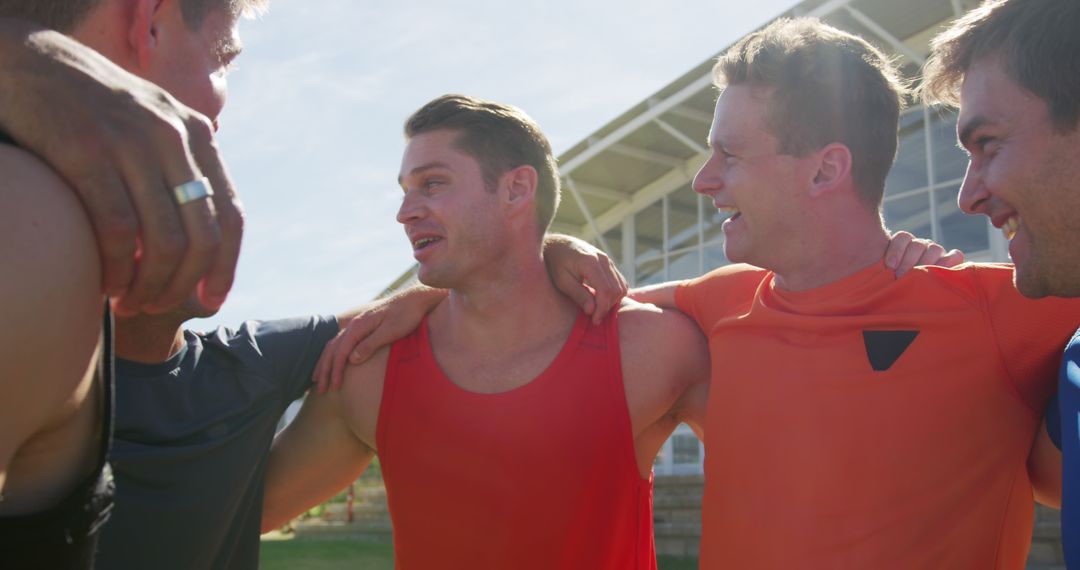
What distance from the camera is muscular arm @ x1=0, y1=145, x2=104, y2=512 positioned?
0.95m

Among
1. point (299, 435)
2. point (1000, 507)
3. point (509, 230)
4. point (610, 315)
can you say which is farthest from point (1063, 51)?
point (299, 435)

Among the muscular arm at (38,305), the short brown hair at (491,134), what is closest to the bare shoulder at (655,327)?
the short brown hair at (491,134)

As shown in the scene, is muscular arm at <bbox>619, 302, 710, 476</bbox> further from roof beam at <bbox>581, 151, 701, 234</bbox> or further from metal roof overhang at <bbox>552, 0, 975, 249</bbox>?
roof beam at <bbox>581, 151, 701, 234</bbox>

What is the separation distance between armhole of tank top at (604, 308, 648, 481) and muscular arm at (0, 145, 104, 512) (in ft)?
8.29

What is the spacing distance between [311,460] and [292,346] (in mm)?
455

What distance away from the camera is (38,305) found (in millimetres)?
959

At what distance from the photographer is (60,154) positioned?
0.99m

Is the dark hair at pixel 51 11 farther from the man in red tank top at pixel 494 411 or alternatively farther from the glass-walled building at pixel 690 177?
the glass-walled building at pixel 690 177

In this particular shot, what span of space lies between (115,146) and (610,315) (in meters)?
2.80

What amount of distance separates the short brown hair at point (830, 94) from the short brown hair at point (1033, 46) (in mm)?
476

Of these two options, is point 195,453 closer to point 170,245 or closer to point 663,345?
point 663,345

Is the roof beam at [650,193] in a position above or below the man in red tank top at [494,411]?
below

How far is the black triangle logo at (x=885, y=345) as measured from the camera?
271cm

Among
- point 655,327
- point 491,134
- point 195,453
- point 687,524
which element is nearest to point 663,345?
point 655,327
